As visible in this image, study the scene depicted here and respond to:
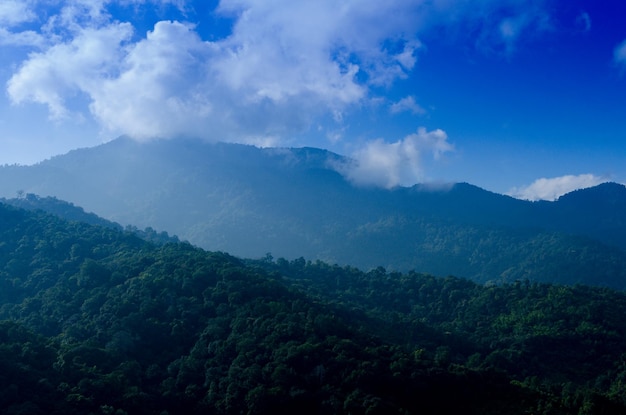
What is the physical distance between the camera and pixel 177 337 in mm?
51125

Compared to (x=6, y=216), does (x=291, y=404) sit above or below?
below

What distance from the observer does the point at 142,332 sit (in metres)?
51.8

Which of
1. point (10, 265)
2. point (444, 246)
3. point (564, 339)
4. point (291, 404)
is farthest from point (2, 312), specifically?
point (444, 246)

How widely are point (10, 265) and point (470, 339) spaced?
5809cm

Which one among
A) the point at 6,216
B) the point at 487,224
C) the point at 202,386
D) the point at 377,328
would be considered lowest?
the point at 202,386

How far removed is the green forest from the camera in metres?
40.8

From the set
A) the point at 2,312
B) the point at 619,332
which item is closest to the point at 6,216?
the point at 2,312

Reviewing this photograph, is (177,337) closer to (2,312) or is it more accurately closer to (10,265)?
(2,312)

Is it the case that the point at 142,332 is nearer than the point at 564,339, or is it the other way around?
the point at 142,332

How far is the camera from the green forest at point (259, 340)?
1608 inches

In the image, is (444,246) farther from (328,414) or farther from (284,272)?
(328,414)

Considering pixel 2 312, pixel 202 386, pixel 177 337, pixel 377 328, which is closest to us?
pixel 202 386

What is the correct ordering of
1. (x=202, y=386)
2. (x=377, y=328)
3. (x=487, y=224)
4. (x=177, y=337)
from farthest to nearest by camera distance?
1. (x=487, y=224)
2. (x=377, y=328)
3. (x=177, y=337)
4. (x=202, y=386)

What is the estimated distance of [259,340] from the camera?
4803 centimetres
